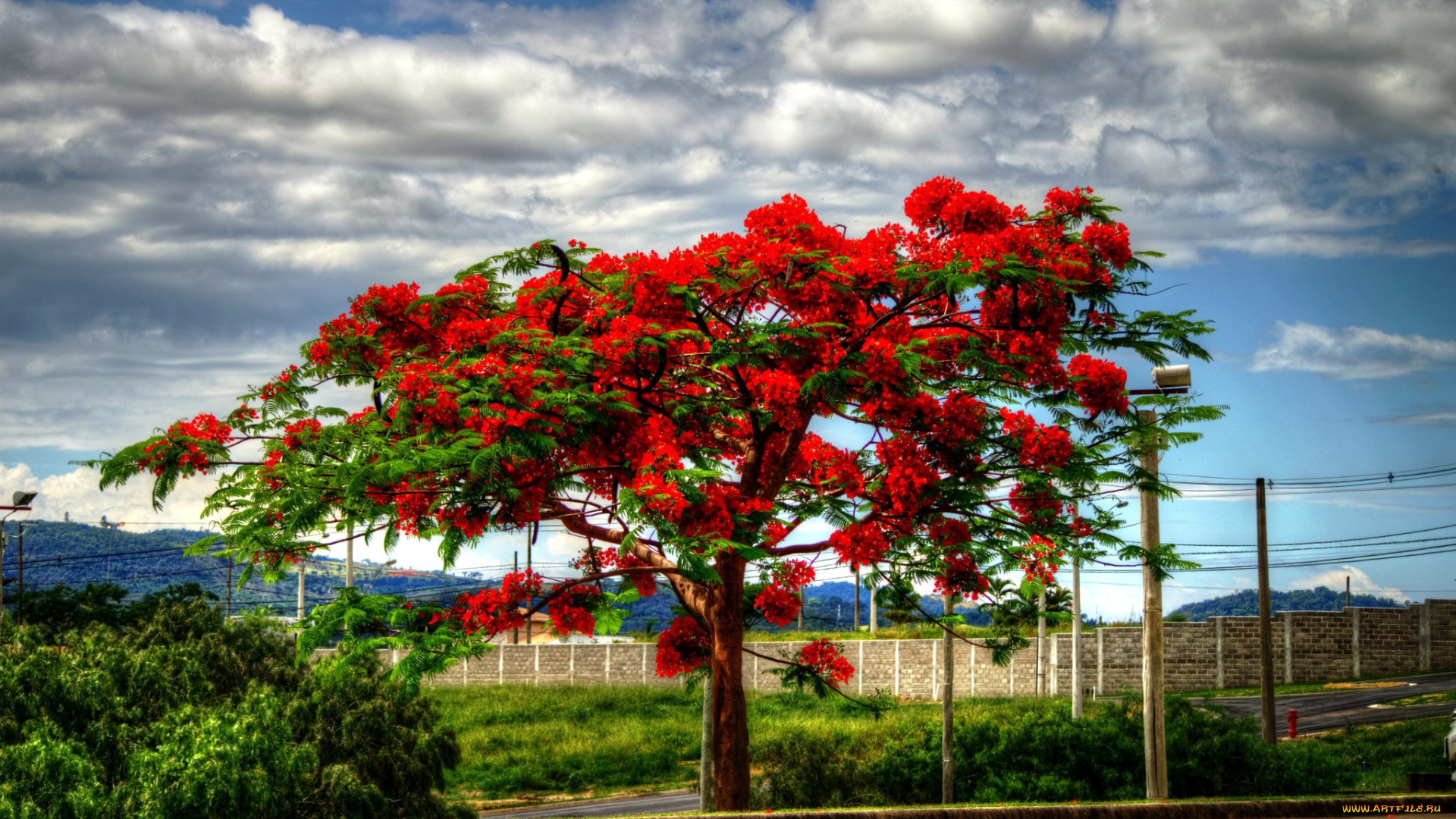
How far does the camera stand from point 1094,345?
1212cm

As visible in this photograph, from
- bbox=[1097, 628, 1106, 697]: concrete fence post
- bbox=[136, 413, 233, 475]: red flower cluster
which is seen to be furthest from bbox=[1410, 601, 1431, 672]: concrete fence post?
bbox=[136, 413, 233, 475]: red flower cluster

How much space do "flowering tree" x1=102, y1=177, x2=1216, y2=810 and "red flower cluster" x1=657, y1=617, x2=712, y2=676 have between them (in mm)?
468

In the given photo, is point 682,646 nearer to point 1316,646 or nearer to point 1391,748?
point 1391,748

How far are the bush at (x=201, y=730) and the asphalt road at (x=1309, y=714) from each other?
571 cm

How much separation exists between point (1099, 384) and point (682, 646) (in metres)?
5.86

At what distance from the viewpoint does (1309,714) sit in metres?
30.7

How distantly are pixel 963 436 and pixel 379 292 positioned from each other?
6.99 m

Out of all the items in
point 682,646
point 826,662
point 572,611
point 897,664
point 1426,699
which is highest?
point 572,611

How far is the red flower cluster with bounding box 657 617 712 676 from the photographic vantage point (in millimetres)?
13375

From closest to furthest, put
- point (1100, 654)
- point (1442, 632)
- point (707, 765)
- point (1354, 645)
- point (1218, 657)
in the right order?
point (707, 765) < point (1100, 654) < point (1218, 657) < point (1354, 645) < point (1442, 632)

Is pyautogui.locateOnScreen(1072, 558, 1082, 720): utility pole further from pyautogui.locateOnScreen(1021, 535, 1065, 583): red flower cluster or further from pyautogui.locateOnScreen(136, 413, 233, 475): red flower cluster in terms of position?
pyautogui.locateOnScreen(136, 413, 233, 475): red flower cluster

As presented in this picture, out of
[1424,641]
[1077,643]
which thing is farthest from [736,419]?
[1424,641]

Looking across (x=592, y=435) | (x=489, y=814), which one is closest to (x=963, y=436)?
(x=592, y=435)

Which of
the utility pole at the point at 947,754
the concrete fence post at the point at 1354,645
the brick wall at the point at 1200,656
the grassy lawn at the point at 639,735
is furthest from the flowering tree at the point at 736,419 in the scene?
the concrete fence post at the point at 1354,645
